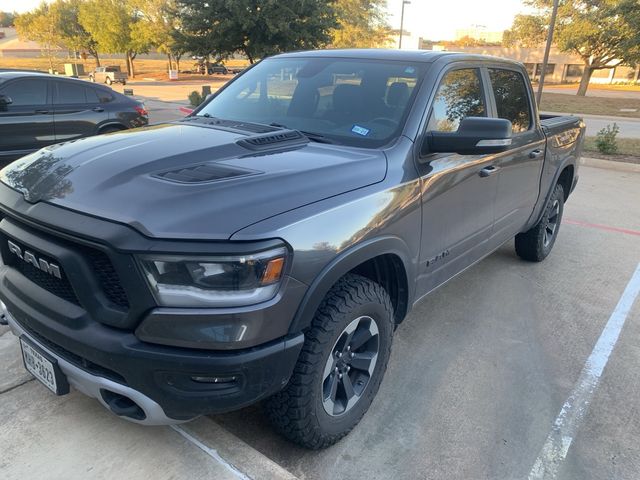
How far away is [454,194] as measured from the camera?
3.13m

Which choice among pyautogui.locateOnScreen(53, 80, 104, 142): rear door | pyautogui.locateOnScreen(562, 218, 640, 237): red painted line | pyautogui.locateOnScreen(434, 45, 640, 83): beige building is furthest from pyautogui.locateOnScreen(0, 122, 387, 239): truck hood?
pyautogui.locateOnScreen(434, 45, 640, 83): beige building

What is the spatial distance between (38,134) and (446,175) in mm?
6879

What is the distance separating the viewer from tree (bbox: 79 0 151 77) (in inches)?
1837

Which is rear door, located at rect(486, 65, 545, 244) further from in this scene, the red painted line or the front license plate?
the front license plate

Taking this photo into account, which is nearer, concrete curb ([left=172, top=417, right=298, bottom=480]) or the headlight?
the headlight

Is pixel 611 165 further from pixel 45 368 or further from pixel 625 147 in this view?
pixel 45 368

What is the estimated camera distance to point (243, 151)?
2.59m

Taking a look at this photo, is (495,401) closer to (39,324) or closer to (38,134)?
(39,324)

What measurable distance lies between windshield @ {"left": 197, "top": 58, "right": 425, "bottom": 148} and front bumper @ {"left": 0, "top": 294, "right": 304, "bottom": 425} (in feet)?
4.57

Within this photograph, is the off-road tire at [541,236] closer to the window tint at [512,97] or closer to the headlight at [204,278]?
the window tint at [512,97]

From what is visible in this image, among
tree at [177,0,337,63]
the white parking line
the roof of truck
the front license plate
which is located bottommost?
the white parking line

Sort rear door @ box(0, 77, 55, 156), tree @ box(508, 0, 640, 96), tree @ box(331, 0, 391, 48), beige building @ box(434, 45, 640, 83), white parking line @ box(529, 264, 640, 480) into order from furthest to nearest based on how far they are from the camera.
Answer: beige building @ box(434, 45, 640, 83), tree @ box(331, 0, 391, 48), tree @ box(508, 0, 640, 96), rear door @ box(0, 77, 55, 156), white parking line @ box(529, 264, 640, 480)

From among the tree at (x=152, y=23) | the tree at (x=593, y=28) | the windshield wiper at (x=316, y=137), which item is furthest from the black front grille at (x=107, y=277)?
the tree at (x=152, y=23)

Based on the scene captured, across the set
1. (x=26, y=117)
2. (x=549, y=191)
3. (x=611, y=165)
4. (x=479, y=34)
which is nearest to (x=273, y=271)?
(x=549, y=191)
